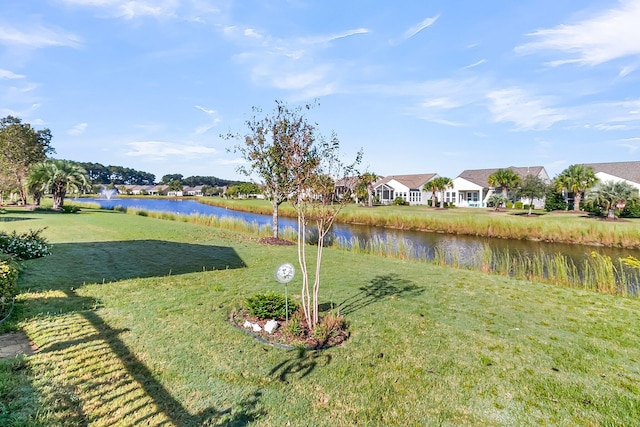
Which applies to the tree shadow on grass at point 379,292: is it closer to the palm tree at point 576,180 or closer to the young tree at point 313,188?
A: the young tree at point 313,188

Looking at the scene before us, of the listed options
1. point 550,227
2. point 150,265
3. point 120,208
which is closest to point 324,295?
point 150,265

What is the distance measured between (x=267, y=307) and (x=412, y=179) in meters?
50.5

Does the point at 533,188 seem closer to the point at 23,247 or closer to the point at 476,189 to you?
the point at 476,189

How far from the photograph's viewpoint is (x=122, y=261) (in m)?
8.38

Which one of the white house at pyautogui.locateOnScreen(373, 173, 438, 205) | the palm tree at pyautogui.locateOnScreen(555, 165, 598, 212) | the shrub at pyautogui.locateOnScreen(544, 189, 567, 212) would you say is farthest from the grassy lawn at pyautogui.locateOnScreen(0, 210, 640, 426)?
the white house at pyautogui.locateOnScreen(373, 173, 438, 205)

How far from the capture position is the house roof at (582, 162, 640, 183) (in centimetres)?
3587

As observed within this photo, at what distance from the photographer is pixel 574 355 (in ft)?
13.2

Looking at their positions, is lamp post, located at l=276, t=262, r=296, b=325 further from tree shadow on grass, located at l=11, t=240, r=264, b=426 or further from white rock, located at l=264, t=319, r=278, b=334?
tree shadow on grass, located at l=11, t=240, r=264, b=426

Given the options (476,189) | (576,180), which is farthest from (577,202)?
(476,189)

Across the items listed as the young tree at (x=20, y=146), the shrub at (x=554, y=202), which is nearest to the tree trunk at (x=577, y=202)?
the shrub at (x=554, y=202)

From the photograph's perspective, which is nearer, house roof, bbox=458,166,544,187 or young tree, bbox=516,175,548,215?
young tree, bbox=516,175,548,215

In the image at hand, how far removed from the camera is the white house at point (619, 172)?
3534 centimetres

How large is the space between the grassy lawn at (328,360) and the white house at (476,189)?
130 ft

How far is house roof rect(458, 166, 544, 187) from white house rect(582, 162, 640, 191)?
638 centimetres
